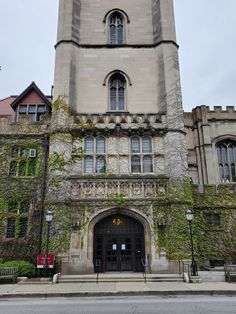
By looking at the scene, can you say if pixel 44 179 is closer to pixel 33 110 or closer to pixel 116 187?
pixel 116 187

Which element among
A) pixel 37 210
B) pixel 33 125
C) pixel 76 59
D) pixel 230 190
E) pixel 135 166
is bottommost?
pixel 37 210

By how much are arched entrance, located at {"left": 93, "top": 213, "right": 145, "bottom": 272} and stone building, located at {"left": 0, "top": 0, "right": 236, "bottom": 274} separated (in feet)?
0.20

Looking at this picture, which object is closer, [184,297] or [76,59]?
[184,297]

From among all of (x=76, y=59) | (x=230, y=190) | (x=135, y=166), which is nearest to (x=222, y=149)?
(x=230, y=190)

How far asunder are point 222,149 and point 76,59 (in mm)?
15301

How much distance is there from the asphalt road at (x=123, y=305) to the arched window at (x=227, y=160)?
1621 centimetres

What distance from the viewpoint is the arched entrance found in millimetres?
17578

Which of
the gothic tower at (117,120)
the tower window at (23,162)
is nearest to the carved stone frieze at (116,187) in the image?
the gothic tower at (117,120)

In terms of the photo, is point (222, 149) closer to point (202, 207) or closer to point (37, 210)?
A: point (202, 207)

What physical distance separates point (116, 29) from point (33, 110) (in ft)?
32.7

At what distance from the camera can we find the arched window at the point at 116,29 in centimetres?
2397

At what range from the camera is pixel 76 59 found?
2242 cm

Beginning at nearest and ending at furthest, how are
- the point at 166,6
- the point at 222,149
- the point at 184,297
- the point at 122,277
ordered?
the point at 184,297
the point at 122,277
the point at 166,6
the point at 222,149

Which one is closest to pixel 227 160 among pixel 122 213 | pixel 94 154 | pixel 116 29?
pixel 122 213
